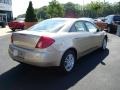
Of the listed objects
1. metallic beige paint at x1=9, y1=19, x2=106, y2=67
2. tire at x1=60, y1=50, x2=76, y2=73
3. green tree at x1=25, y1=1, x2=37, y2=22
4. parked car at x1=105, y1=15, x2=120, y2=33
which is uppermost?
green tree at x1=25, y1=1, x2=37, y2=22

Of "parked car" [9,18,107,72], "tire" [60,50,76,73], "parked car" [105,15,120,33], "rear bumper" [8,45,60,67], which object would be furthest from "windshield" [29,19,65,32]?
"parked car" [105,15,120,33]

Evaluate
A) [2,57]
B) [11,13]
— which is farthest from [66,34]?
[11,13]

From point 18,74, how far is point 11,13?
51456 mm

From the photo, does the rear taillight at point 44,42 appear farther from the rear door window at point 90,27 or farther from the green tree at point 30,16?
the green tree at point 30,16

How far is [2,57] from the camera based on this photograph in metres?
8.00

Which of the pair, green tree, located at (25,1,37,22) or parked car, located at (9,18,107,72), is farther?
green tree, located at (25,1,37,22)

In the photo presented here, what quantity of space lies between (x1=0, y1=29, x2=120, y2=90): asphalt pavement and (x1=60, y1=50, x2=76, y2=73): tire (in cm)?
16

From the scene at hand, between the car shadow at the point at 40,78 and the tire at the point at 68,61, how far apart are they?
15 centimetres

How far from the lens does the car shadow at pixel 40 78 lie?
5074 mm

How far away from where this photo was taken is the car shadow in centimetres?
507

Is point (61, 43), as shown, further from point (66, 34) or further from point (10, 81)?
point (10, 81)

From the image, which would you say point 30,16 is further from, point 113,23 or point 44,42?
point 44,42

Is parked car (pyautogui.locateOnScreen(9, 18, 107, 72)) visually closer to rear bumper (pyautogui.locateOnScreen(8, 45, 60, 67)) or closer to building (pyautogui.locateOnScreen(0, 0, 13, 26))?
rear bumper (pyautogui.locateOnScreen(8, 45, 60, 67))

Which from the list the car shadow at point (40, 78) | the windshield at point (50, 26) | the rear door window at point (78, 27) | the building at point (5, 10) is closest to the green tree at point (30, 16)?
the rear door window at point (78, 27)
